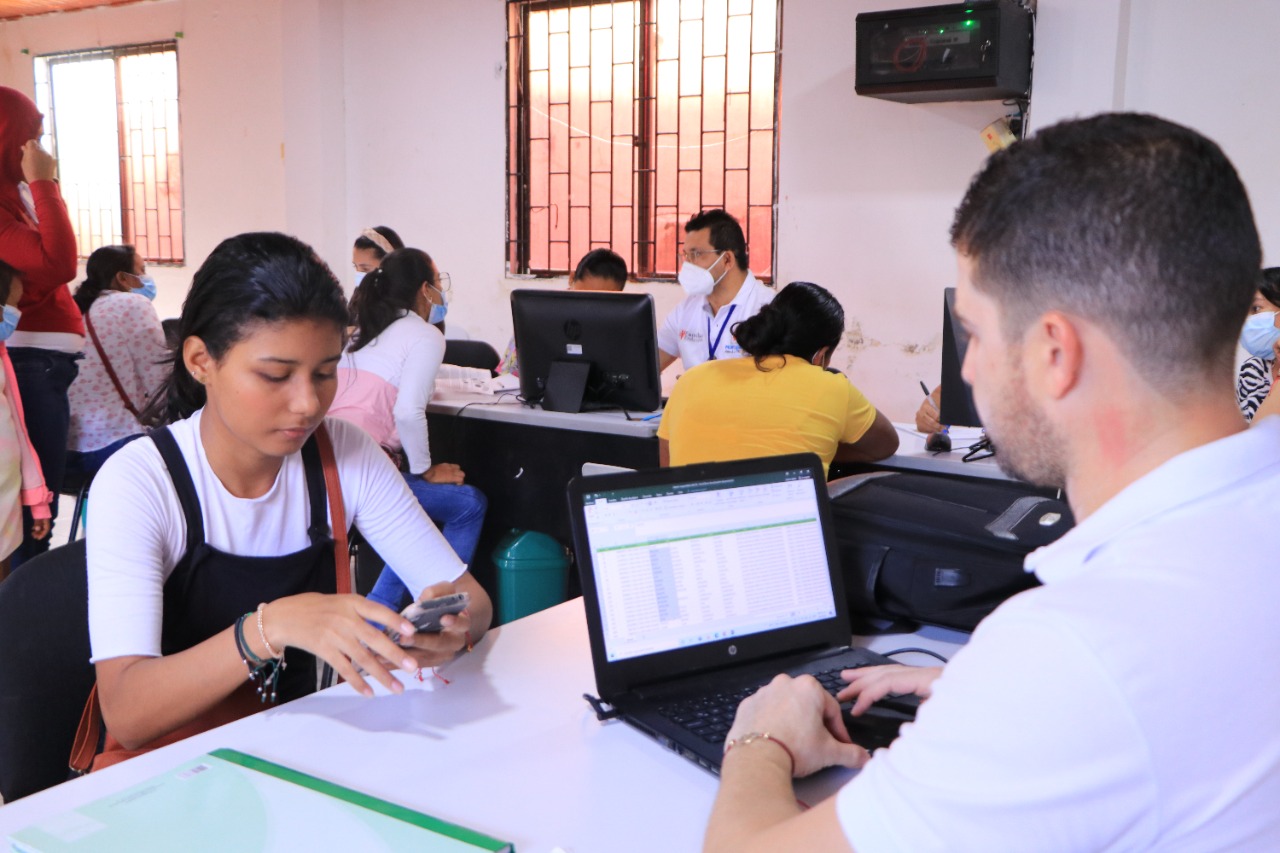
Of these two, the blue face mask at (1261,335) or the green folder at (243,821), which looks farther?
the blue face mask at (1261,335)

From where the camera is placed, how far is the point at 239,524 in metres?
1.52

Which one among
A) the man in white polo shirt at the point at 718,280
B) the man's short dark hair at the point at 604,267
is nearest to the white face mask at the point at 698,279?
the man in white polo shirt at the point at 718,280

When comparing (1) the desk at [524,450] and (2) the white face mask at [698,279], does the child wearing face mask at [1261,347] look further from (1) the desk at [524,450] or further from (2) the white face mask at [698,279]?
(2) the white face mask at [698,279]

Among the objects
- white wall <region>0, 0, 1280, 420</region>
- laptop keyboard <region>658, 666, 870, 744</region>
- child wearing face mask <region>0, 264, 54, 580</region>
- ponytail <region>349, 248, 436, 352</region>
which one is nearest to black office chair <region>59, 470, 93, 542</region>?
child wearing face mask <region>0, 264, 54, 580</region>

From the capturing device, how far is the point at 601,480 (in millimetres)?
1350

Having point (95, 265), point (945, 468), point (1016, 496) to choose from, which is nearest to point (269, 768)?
point (1016, 496)

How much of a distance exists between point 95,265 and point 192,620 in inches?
126

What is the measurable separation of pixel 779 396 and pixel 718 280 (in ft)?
6.18

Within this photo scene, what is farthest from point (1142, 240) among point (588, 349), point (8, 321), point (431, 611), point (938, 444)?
point (8, 321)

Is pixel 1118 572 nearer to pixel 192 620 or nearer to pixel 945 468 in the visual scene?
pixel 192 620

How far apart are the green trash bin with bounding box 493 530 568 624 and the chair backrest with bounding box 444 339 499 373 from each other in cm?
175

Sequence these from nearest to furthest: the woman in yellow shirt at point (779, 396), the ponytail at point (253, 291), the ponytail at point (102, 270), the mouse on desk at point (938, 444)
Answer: the ponytail at point (253, 291)
the woman in yellow shirt at point (779, 396)
the mouse on desk at point (938, 444)
the ponytail at point (102, 270)

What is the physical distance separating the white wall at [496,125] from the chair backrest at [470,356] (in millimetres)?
989

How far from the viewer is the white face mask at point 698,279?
4352 millimetres
